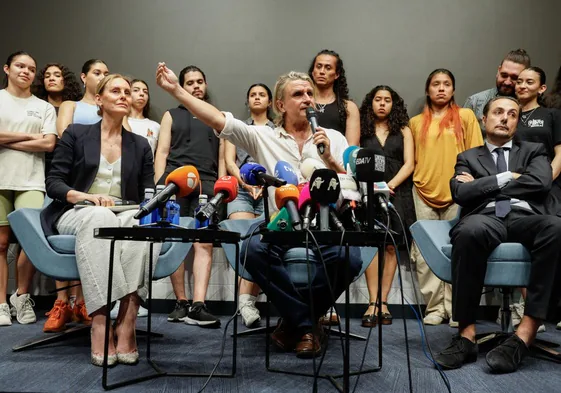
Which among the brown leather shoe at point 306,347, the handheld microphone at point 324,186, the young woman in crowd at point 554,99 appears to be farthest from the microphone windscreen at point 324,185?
the young woman in crowd at point 554,99

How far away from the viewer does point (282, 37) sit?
195 inches

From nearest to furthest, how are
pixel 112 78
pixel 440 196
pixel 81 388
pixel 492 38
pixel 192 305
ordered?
pixel 81 388, pixel 112 78, pixel 192 305, pixel 440 196, pixel 492 38

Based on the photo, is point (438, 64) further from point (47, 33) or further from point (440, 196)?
point (47, 33)

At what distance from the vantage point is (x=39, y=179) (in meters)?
3.79

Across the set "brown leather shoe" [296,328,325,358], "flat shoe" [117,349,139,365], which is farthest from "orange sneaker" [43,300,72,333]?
"brown leather shoe" [296,328,325,358]

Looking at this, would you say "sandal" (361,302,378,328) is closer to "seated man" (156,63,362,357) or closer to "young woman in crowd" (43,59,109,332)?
"seated man" (156,63,362,357)

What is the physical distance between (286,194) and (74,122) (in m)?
2.40

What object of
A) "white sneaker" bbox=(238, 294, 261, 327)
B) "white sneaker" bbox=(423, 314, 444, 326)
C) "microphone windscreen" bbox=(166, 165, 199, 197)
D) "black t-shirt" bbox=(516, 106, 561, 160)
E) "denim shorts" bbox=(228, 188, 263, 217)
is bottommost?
"white sneaker" bbox=(423, 314, 444, 326)

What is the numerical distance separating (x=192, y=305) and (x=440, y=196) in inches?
71.9

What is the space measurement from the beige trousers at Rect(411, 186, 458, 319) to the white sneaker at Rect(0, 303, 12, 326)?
2615mm

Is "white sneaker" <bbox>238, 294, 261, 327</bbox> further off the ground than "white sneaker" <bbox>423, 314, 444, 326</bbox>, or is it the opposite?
A: "white sneaker" <bbox>238, 294, 261, 327</bbox>

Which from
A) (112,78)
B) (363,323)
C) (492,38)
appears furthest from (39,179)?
(492,38)

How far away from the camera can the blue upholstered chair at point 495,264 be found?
2.72 m

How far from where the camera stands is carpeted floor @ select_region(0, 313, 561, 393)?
7.06 feet
